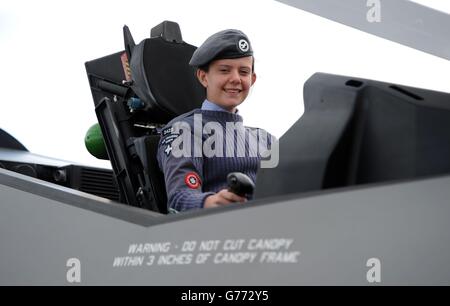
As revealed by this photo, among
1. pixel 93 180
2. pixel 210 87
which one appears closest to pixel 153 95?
pixel 210 87

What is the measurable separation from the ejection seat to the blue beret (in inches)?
10.6

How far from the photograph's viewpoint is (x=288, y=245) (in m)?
1.12

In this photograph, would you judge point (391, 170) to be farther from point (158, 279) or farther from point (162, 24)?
point (162, 24)

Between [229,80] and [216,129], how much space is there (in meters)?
0.13

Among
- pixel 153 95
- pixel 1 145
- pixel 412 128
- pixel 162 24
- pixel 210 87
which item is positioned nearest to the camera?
pixel 412 128

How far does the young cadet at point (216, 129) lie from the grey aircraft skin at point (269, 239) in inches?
11.7

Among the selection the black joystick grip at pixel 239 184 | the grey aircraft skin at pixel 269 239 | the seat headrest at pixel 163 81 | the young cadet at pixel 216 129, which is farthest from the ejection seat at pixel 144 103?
the black joystick grip at pixel 239 184

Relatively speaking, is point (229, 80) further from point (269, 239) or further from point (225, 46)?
point (269, 239)

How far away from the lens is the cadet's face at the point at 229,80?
1878 millimetres

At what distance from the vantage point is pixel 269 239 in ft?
3.76

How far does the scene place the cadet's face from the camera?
1.88 m

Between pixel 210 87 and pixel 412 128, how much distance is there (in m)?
0.85

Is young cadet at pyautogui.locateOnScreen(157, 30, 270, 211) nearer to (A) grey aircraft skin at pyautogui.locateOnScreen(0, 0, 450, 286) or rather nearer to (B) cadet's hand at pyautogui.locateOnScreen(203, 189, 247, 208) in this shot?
(B) cadet's hand at pyautogui.locateOnScreen(203, 189, 247, 208)

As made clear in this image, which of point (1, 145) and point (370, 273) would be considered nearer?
point (370, 273)
